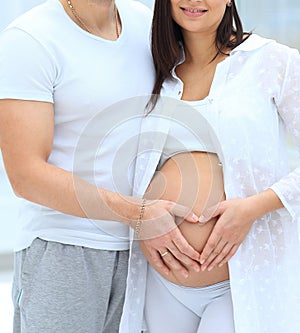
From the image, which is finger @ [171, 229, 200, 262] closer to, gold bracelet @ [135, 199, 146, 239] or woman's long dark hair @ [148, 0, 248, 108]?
gold bracelet @ [135, 199, 146, 239]

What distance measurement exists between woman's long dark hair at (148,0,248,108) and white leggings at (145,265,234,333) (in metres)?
0.40

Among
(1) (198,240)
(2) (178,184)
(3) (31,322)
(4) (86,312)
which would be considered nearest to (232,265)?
(1) (198,240)

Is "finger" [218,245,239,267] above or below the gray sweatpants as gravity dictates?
above

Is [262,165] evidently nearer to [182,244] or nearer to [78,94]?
[182,244]

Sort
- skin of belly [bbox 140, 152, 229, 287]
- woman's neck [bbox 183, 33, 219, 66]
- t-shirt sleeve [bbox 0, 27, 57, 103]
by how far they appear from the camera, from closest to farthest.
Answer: t-shirt sleeve [bbox 0, 27, 57, 103] → skin of belly [bbox 140, 152, 229, 287] → woman's neck [bbox 183, 33, 219, 66]

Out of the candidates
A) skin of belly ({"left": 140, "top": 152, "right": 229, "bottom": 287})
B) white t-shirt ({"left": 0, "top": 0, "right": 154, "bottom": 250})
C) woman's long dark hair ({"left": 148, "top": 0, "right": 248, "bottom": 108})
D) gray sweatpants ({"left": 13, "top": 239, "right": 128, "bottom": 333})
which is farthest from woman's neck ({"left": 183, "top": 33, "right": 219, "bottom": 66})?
gray sweatpants ({"left": 13, "top": 239, "right": 128, "bottom": 333})

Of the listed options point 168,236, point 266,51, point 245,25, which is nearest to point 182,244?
point 168,236

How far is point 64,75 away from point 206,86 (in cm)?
32

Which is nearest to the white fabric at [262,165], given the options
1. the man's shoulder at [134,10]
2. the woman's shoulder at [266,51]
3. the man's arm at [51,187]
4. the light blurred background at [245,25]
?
the woman's shoulder at [266,51]

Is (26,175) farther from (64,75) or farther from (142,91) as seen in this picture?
(142,91)

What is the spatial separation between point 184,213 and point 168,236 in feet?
0.19

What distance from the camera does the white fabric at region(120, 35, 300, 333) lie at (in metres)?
1.46

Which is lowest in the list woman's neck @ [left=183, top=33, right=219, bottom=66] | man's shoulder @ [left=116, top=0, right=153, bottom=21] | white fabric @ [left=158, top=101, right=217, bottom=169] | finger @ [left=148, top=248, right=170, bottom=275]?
finger @ [left=148, top=248, right=170, bottom=275]

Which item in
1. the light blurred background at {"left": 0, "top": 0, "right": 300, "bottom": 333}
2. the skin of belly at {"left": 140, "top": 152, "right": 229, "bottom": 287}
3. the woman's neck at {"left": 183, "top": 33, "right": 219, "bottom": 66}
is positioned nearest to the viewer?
the skin of belly at {"left": 140, "top": 152, "right": 229, "bottom": 287}
